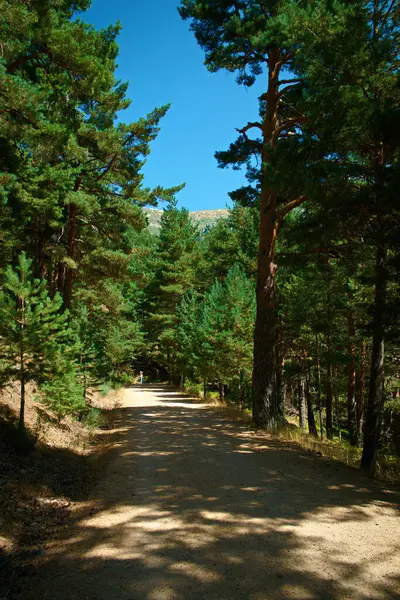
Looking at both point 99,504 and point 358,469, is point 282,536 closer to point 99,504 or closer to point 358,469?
point 99,504

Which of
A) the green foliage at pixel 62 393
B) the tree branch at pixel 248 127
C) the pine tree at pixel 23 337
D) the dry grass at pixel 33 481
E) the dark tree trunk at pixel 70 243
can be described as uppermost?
the tree branch at pixel 248 127

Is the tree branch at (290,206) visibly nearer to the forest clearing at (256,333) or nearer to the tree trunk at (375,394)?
the forest clearing at (256,333)

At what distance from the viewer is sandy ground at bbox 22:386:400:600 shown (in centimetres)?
319

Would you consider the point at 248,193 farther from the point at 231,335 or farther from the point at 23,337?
the point at 23,337

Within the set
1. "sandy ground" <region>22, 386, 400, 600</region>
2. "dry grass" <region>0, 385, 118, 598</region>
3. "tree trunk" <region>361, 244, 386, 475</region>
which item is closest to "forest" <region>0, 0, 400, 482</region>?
"tree trunk" <region>361, 244, 386, 475</region>

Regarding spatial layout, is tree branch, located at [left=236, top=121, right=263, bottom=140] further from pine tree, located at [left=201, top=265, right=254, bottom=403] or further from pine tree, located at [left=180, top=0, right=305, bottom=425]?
pine tree, located at [left=201, top=265, right=254, bottom=403]

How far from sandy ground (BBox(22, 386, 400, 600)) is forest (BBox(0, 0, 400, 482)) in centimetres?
232

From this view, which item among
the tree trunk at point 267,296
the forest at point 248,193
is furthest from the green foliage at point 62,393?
the tree trunk at point 267,296

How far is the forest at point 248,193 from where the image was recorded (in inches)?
261

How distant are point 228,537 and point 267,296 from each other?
8.25 meters

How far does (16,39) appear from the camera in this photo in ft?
24.2

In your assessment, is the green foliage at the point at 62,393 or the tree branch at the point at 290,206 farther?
the tree branch at the point at 290,206

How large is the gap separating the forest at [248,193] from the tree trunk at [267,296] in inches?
2.0

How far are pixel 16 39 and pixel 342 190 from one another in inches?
275
